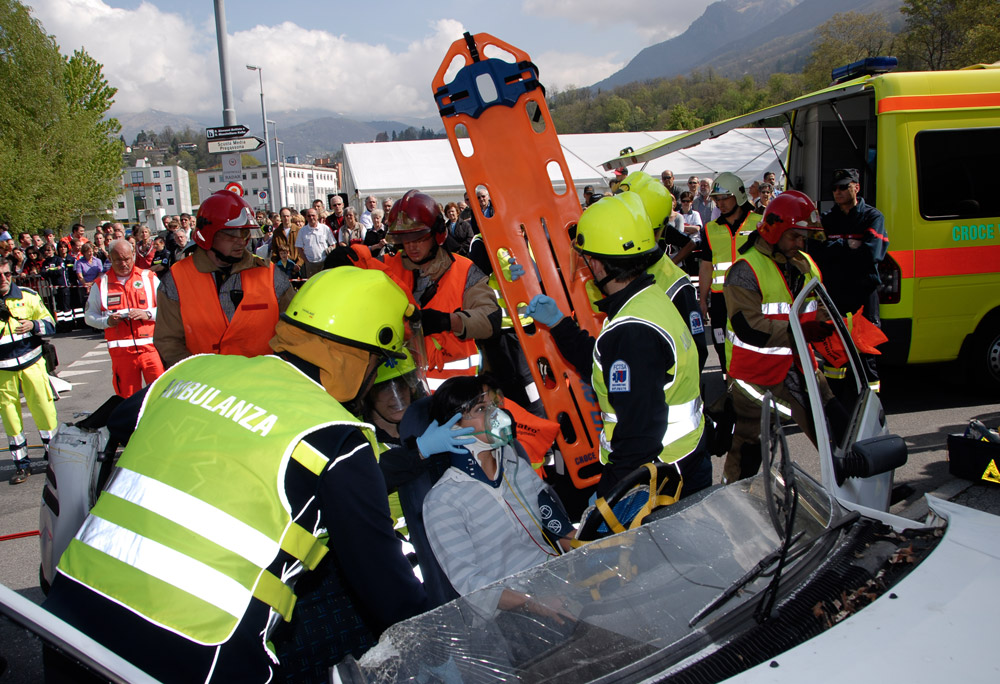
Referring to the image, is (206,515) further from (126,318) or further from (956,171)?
(956,171)

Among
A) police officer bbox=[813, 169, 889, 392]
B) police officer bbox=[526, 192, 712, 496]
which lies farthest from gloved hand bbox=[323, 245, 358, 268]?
police officer bbox=[813, 169, 889, 392]

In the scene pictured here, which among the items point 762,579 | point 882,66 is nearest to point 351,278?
point 762,579

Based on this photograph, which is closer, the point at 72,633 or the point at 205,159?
the point at 72,633

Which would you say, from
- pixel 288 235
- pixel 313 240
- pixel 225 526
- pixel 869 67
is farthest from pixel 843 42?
pixel 225 526

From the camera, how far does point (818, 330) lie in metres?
2.64

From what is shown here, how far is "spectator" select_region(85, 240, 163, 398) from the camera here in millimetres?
5164

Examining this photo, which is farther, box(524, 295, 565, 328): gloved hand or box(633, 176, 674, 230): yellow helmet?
box(633, 176, 674, 230): yellow helmet

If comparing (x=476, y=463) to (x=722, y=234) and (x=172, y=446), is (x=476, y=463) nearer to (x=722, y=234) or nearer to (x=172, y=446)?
(x=172, y=446)

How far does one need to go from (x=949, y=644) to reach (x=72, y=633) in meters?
1.58

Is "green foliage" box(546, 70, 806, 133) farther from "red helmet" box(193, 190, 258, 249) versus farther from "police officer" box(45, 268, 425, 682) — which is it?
"police officer" box(45, 268, 425, 682)

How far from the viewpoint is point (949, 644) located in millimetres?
Result: 1327

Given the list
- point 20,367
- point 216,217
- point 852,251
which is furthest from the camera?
point 20,367

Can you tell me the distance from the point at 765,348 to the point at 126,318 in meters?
4.51

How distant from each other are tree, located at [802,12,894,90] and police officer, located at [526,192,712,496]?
151ft
